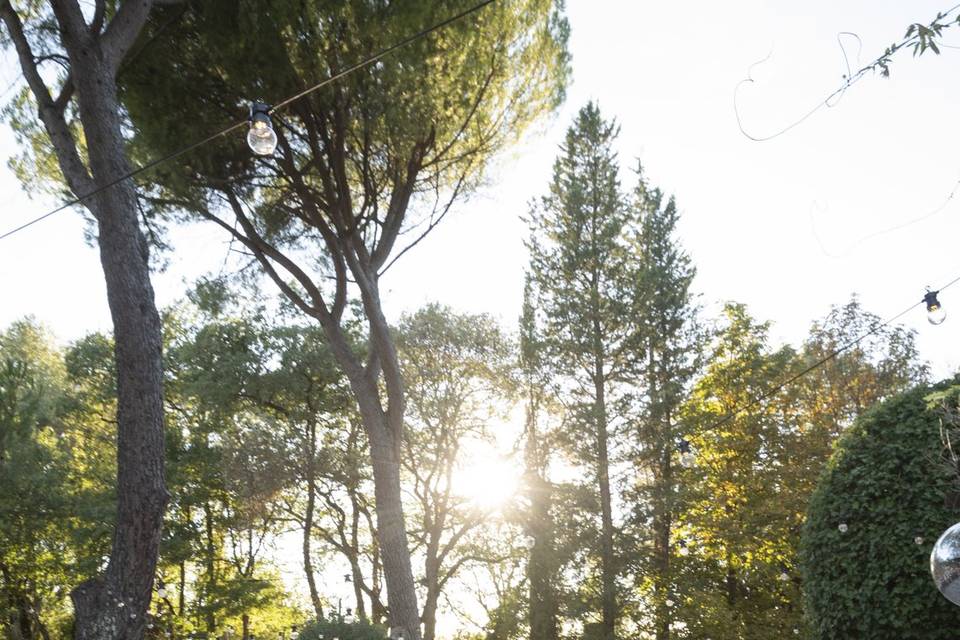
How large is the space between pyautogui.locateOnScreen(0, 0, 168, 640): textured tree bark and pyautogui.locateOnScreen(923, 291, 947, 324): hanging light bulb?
200 inches

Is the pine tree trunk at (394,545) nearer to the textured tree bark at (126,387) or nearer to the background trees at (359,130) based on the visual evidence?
the background trees at (359,130)

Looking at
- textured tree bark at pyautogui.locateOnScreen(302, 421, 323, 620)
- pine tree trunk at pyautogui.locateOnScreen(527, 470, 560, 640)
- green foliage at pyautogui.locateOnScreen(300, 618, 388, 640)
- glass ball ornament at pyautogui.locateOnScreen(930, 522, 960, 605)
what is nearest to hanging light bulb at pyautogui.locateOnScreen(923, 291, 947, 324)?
glass ball ornament at pyautogui.locateOnScreen(930, 522, 960, 605)

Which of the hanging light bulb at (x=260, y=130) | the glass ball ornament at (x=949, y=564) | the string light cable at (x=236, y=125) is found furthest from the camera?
the hanging light bulb at (x=260, y=130)

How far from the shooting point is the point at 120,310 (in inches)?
215

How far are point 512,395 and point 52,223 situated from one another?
10.4 m

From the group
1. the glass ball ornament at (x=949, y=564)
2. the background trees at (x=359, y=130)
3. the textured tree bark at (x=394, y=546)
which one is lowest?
the glass ball ornament at (x=949, y=564)

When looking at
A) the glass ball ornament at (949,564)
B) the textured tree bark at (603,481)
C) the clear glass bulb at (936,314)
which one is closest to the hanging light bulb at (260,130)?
the glass ball ornament at (949,564)

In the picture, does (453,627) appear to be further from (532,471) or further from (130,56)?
(130,56)

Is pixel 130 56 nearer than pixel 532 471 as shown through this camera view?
Yes

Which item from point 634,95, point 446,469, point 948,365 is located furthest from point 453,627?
point 634,95

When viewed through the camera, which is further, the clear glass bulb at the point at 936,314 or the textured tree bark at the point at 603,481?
the textured tree bark at the point at 603,481

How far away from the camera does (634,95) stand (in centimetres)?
597

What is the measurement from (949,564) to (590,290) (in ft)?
45.5

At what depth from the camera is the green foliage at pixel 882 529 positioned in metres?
5.07
